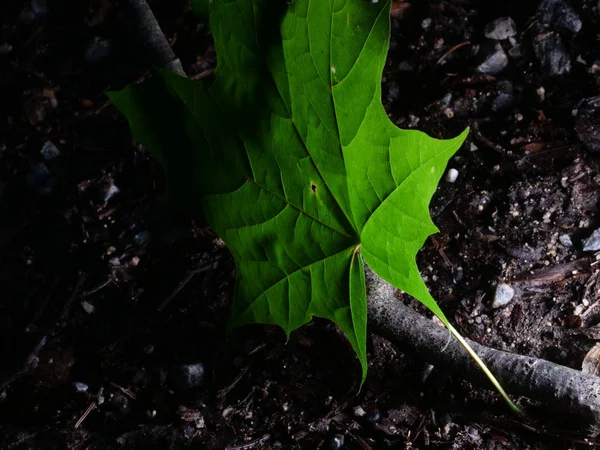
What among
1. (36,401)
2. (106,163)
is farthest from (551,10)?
(36,401)

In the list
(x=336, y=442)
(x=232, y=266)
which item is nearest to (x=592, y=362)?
Answer: (x=336, y=442)

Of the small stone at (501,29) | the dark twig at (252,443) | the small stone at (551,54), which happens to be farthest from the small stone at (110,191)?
the small stone at (551,54)

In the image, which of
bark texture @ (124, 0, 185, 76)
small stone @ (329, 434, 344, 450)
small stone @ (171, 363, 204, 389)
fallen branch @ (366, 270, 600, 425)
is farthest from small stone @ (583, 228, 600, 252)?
bark texture @ (124, 0, 185, 76)

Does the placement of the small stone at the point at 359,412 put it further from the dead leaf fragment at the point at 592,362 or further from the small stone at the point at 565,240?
the small stone at the point at 565,240

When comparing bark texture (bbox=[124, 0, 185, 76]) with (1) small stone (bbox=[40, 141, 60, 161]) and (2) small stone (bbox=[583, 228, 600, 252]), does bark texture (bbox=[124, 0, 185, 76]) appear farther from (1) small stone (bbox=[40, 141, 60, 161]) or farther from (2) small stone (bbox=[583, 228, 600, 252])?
(2) small stone (bbox=[583, 228, 600, 252])

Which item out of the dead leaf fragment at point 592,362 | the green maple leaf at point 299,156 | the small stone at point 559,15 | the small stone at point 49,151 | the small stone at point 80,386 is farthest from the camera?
the small stone at point 49,151

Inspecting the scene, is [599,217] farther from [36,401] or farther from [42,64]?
[42,64]

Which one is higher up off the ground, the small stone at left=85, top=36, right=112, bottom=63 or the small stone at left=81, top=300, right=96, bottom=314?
the small stone at left=85, top=36, right=112, bottom=63
